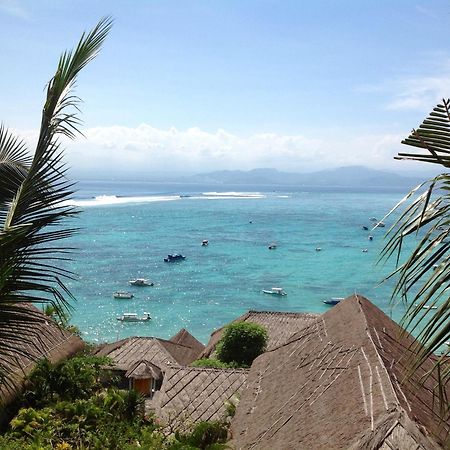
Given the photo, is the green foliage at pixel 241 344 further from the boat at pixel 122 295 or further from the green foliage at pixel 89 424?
the boat at pixel 122 295

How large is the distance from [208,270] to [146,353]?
39380 millimetres

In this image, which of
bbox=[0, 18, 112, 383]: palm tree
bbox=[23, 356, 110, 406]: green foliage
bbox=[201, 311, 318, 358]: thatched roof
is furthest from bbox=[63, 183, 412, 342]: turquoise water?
bbox=[0, 18, 112, 383]: palm tree

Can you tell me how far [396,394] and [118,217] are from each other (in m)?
110

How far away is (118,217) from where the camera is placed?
371 feet

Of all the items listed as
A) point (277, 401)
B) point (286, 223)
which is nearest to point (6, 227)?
point (277, 401)

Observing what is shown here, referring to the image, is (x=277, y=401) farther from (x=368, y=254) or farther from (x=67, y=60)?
(x=368, y=254)

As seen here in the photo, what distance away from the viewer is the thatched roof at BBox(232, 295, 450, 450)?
4746mm

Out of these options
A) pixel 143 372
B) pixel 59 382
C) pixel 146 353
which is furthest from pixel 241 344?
pixel 59 382

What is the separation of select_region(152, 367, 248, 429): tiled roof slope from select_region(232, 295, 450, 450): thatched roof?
141 centimetres

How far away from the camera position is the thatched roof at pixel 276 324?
22656 millimetres

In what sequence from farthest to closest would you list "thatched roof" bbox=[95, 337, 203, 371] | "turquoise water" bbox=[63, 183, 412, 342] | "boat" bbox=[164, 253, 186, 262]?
"boat" bbox=[164, 253, 186, 262]
"turquoise water" bbox=[63, 183, 412, 342]
"thatched roof" bbox=[95, 337, 203, 371]

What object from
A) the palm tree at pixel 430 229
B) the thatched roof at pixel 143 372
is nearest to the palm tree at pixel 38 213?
the palm tree at pixel 430 229

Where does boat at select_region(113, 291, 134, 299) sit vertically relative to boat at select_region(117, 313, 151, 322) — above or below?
above

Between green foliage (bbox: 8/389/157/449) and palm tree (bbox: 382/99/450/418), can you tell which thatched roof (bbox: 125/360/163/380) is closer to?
green foliage (bbox: 8/389/157/449)
